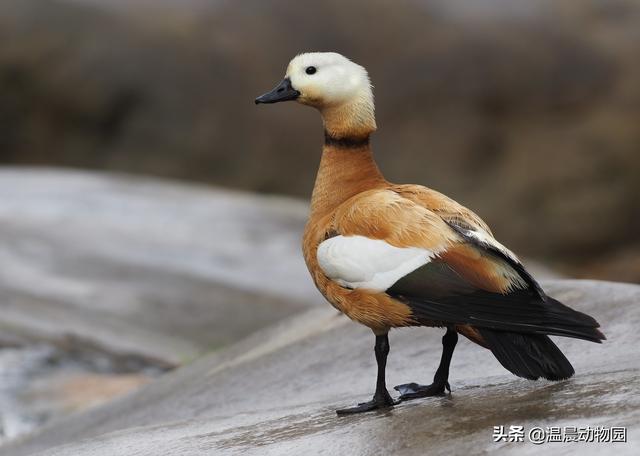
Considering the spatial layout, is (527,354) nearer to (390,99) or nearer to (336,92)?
(336,92)

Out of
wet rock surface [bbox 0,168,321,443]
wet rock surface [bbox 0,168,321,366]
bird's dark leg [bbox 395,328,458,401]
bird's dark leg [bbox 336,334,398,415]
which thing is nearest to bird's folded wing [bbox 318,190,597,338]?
bird's dark leg [bbox 336,334,398,415]

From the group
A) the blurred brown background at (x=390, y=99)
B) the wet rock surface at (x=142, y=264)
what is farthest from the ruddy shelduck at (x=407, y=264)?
the blurred brown background at (x=390, y=99)

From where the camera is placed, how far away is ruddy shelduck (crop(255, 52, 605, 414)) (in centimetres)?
346

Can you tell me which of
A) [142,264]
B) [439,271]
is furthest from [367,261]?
[142,264]

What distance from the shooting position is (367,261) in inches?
144

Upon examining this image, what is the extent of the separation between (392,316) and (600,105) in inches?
326

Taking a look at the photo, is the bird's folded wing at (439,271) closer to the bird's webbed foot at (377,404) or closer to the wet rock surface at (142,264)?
the bird's webbed foot at (377,404)

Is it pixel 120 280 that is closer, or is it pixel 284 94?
pixel 284 94

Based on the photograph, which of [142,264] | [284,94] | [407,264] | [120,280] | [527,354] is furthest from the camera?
[142,264]

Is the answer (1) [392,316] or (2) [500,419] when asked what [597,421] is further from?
(1) [392,316]

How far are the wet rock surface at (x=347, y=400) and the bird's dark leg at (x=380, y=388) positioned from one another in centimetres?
7

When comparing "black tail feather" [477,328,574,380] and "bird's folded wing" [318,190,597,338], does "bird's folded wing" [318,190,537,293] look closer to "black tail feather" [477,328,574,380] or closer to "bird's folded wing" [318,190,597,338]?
"bird's folded wing" [318,190,597,338]

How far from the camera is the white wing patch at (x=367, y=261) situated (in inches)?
141

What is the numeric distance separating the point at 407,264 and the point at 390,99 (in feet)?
27.8
